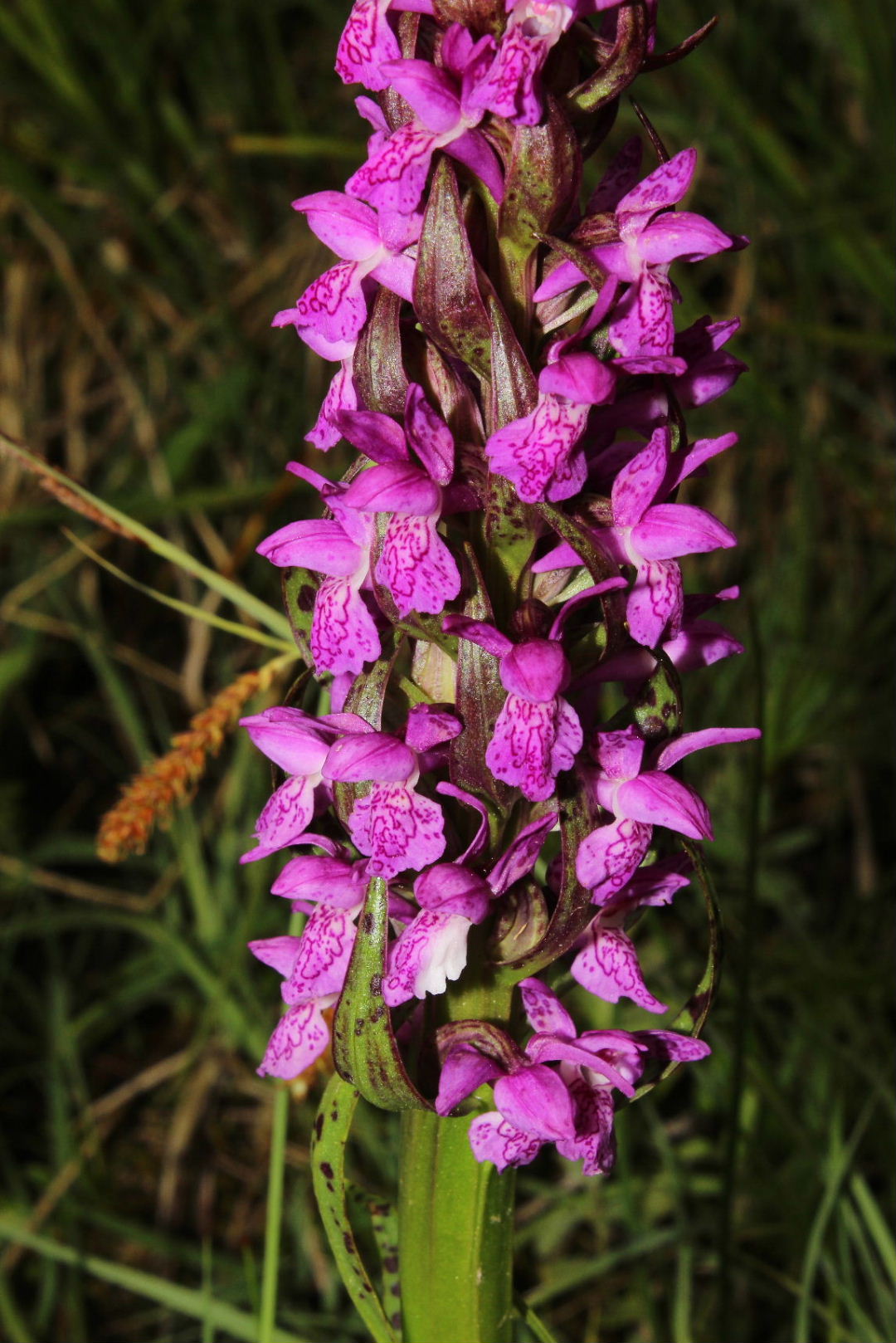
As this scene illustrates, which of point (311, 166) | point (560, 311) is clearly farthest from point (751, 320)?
point (560, 311)

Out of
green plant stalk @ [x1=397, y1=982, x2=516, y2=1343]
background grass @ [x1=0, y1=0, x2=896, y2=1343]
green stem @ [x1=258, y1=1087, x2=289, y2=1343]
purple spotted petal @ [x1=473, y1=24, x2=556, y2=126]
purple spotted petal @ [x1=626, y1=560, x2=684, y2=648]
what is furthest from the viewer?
background grass @ [x1=0, y1=0, x2=896, y2=1343]

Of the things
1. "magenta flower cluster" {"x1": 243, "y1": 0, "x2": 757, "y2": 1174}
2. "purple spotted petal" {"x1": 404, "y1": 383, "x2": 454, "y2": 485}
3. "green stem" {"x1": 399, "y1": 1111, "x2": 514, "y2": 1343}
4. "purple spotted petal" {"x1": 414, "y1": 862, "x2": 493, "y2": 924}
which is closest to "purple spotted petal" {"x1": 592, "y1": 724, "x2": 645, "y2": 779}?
"magenta flower cluster" {"x1": 243, "y1": 0, "x2": 757, "y2": 1174}

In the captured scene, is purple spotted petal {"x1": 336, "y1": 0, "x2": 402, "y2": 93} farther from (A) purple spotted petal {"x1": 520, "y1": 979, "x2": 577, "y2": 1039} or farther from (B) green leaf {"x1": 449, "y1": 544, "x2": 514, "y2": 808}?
(A) purple spotted petal {"x1": 520, "y1": 979, "x2": 577, "y2": 1039}

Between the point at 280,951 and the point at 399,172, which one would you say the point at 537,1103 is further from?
the point at 399,172

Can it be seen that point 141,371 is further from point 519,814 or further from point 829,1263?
point 829,1263

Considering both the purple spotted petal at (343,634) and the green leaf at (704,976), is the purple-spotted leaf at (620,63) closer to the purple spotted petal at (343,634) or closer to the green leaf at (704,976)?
the purple spotted petal at (343,634)

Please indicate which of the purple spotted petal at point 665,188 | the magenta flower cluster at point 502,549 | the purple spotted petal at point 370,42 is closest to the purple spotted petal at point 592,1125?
the magenta flower cluster at point 502,549

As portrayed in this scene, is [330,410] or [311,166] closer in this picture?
[330,410]

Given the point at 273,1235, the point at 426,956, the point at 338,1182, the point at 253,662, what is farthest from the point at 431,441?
the point at 253,662
